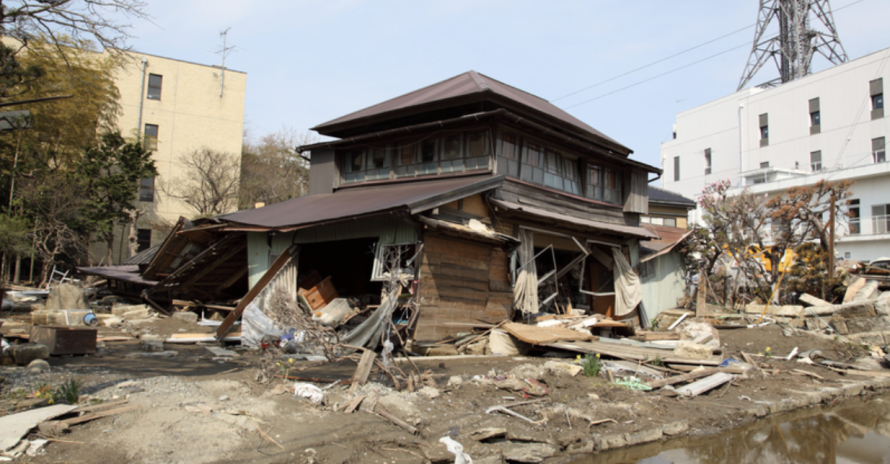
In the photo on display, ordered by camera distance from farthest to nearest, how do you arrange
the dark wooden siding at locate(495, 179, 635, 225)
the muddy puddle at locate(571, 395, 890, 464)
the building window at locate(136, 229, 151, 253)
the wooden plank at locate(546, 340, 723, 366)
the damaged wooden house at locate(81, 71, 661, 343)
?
the building window at locate(136, 229, 151, 253), the dark wooden siding at locate(495, 179, 635, 225), the damaged wooden house at locate(81, 71, 661, 343), the wooden plank at locate(546, 340, 723, 366), the muddy puddle at locate(571, 395, 890, 464)

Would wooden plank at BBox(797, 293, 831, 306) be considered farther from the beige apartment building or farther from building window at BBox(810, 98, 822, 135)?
the beige apartment building

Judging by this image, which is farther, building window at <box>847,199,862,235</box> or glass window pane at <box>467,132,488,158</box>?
building window at <box>847,199,862,235</box>

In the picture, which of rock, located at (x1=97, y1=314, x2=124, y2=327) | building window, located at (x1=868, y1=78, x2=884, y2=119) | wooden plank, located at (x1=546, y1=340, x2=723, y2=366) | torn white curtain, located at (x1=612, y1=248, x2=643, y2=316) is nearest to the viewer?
wooden plank, located at (x1=546, y1=340, x2=723, y2=366)

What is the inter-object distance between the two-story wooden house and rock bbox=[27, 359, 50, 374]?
5.64 m

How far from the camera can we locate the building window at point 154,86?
3120cm

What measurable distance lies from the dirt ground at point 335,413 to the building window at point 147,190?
23346 millimetres

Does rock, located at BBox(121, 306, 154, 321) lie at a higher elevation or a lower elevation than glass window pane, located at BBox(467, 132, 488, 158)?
lower

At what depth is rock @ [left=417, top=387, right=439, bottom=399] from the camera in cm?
748

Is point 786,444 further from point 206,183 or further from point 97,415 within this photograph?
point 206,183

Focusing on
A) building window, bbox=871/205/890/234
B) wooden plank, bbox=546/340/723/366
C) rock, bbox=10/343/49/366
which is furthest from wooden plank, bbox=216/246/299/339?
building window, bbox=871/205/890/234

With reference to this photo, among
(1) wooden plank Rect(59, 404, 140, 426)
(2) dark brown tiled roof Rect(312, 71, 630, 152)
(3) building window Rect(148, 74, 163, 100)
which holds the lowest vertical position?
(1) wooden plank Rect(59, 404, 140, 426)

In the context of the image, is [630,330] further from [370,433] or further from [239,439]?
[239,439]

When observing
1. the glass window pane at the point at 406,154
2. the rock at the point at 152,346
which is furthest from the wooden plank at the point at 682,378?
the glass window pane at the point at 406,154

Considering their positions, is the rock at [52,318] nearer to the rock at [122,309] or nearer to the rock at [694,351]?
the rock at [122,309]
